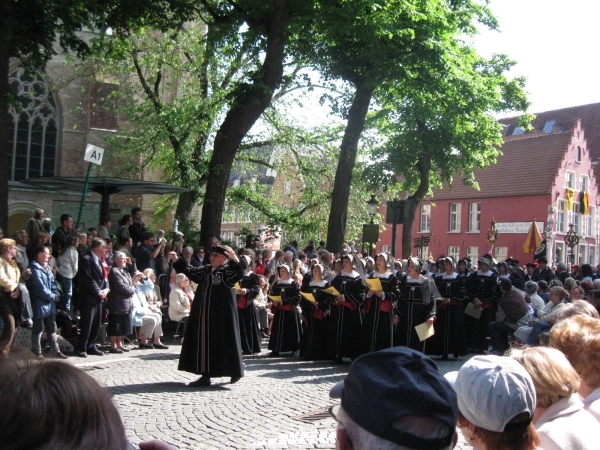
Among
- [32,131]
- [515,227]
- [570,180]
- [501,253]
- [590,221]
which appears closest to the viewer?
[32,131]

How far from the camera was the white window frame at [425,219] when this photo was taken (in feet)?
194

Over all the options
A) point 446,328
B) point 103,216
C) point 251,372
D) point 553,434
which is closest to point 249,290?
point 251,372

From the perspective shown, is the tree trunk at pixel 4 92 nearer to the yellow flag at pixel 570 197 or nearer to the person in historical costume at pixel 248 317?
the person in historical costume at pixel 248 317

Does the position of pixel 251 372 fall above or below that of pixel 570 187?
below

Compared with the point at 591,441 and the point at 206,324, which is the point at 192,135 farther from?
the point at 591,441

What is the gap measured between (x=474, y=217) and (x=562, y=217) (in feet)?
20.2

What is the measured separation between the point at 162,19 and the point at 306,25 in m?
3.98

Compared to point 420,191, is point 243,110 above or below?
above

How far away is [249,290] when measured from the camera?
45.8ft

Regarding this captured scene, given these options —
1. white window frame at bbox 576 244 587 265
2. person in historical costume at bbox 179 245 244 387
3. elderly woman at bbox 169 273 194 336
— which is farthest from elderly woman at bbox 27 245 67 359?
white window frame at bbox 576 244 587 265

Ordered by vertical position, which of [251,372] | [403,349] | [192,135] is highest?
[192,135]

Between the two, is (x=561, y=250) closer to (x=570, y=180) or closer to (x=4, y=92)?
(x=570, y=180)

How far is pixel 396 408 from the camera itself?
6.51ft

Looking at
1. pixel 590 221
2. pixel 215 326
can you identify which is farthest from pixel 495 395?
pixel 590 221
